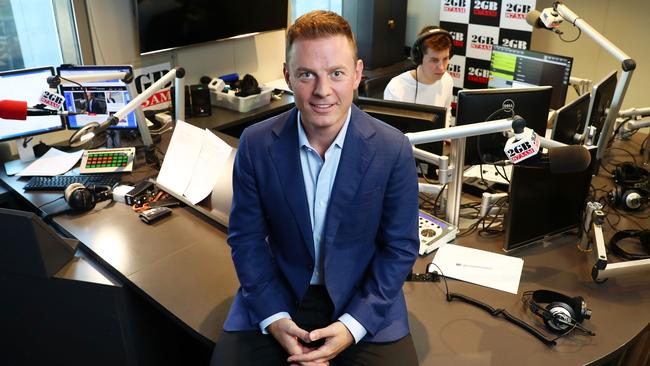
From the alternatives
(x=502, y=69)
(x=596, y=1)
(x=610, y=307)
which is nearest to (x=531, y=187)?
(x=610, y=307)

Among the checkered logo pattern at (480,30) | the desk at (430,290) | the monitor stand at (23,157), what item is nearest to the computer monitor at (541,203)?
the desk at (430,290)

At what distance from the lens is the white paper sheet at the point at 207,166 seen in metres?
2.01

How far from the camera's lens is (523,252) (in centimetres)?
183

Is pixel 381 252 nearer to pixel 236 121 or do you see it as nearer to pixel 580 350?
pixel 580 350

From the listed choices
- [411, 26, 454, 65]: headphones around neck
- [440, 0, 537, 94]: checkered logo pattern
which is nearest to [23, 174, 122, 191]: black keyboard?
[411, 26, 454, 65]: headphones around neck

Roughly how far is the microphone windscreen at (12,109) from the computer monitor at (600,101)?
222 cm

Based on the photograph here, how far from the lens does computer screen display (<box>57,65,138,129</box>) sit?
2.45 meters

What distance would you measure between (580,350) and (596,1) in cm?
328

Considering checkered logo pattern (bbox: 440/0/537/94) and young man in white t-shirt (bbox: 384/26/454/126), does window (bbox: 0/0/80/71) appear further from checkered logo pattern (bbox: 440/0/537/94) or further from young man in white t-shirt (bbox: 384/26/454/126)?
checkered logo pattern (bbox: 440/0/537/94)

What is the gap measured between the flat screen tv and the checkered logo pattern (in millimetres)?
1414

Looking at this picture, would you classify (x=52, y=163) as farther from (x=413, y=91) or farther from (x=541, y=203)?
(x=541, y=203)

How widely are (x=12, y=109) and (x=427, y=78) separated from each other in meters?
2.01

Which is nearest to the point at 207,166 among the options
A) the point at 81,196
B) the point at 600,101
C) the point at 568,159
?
the point at 81,196

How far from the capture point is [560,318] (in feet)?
4.74
